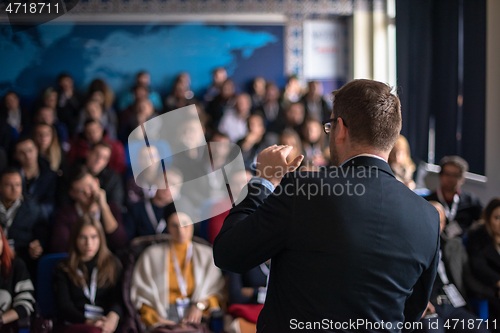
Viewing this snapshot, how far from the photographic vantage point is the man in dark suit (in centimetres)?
79

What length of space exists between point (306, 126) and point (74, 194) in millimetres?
2258

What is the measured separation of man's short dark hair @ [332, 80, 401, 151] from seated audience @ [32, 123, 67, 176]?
3.12 m

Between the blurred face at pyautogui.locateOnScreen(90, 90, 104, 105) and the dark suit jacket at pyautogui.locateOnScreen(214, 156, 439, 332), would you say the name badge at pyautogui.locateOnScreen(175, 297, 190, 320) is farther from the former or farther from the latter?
the blurred face at pyautogui.locateOnScreen(90, 90, 104, 105)

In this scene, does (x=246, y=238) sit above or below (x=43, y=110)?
below

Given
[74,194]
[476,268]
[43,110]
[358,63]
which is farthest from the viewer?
[358,63]

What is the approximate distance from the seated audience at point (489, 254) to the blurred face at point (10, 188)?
9.89 feet

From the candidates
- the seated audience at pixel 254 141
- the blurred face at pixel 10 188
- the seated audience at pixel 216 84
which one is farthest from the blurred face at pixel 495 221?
the seated audience at pixel 216 84

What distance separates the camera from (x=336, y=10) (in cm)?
655

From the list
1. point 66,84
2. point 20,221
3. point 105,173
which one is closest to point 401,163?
point 105,173

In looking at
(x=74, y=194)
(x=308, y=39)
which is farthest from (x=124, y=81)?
(x=74, y=194)

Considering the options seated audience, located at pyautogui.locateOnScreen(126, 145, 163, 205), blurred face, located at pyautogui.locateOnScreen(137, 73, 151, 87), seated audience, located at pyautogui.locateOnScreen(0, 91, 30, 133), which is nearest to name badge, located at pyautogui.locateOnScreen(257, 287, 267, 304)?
seated audience, located at pyautogui.locateOnScreen(126, 145, 163, 205)

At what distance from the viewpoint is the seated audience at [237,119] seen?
5.00m

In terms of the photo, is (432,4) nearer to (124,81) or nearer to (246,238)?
(124,81)

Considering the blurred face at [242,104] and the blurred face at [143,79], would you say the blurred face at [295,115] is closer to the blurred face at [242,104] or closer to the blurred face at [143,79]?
the blurred face at [242,104]
